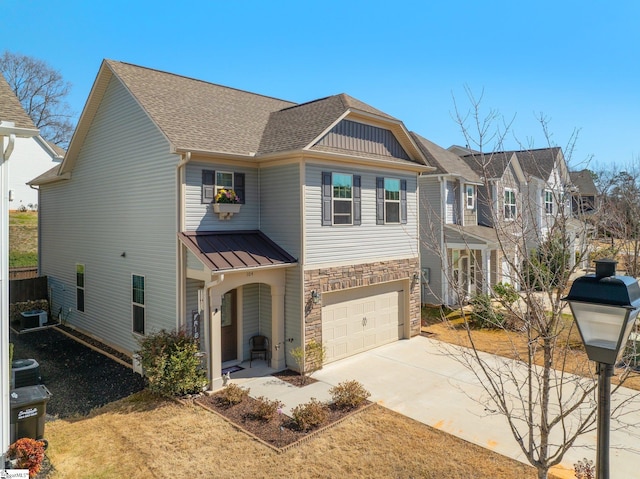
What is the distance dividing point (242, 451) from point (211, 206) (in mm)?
6283

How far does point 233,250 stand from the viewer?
35.4 feet

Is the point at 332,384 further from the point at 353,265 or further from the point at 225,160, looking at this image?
the point at 225,160

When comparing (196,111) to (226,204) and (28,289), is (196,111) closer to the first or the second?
(226,204)

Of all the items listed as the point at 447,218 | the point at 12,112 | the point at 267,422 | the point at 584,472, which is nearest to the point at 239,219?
the point at 267,422

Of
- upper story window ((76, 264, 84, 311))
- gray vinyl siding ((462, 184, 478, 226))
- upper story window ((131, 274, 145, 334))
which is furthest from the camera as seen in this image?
gray vinyl siding ((462, 184, 478, 226))

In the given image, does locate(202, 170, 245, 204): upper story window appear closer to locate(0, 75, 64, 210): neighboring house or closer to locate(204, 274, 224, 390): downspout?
locate(204, 274, 224, 390): downspout

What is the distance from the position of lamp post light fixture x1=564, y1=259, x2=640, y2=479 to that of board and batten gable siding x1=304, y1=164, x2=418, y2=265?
21.7ft

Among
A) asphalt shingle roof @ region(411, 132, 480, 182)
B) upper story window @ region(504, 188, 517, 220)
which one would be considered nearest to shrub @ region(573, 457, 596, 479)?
upper story window @ region(504, 188, 517, 220)

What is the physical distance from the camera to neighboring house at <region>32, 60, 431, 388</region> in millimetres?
10680

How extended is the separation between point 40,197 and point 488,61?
18972 mm

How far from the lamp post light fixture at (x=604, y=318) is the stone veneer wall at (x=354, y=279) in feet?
27.5

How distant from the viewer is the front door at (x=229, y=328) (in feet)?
38.8

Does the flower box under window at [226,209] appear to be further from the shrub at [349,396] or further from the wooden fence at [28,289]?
the wooden fence at [28,289]

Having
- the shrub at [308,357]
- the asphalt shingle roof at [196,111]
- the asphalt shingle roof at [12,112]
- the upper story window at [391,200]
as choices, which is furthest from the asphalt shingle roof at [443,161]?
the asphalt shingle roof at [12,112]
